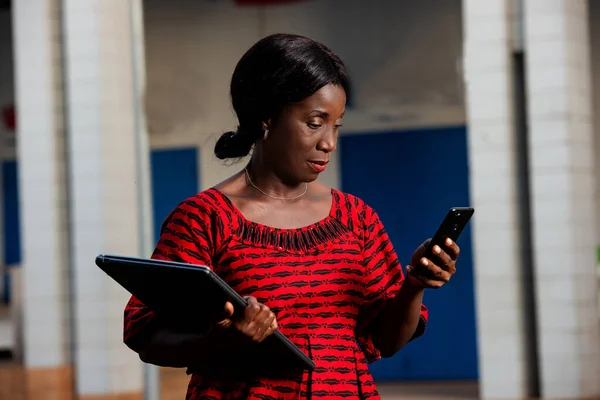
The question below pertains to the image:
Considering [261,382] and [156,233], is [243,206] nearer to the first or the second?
[261,382]

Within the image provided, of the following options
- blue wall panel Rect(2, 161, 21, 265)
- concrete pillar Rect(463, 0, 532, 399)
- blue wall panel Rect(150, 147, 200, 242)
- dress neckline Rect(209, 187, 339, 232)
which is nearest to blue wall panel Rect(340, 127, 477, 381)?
blue wall panel Rect(150, 147, 200, 242)

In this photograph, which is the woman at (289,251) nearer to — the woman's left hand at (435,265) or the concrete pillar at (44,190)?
the woman's left hand at (435,265)

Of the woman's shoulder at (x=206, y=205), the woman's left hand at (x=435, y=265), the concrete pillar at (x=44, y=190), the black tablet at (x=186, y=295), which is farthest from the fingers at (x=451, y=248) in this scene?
the concrete pillar at (x=44, y=190)

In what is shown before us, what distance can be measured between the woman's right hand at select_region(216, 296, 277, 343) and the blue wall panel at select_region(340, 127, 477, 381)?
24.2ft

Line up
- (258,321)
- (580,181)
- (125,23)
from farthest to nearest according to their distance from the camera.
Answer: (125,23) < (580,181) < (258,321)

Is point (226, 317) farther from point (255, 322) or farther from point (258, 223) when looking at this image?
point (258, 223)

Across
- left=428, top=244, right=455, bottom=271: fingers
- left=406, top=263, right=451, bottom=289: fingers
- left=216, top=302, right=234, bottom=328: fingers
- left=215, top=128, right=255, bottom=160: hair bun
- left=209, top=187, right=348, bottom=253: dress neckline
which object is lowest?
left=216, top=302, right=234, bottom=328: fingers

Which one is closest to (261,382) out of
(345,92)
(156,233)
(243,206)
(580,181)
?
(243,206)

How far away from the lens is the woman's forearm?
99.2 inches

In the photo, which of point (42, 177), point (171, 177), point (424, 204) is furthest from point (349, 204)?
point (171, 177)

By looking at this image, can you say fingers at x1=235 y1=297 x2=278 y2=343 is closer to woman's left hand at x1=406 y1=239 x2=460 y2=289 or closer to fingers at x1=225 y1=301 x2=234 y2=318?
fingers at x1=225 y1=301 x2=234 y2=318

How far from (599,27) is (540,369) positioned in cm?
284

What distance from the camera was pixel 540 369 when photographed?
24.9 ft

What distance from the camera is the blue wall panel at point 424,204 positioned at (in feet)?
31.4
